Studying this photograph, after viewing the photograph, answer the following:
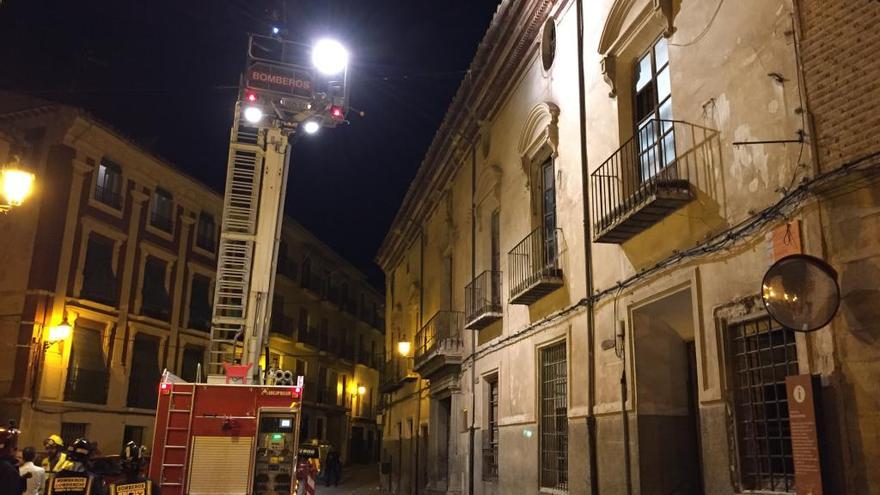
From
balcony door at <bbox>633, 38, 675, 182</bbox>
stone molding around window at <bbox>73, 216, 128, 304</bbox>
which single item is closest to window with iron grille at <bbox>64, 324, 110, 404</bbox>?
stone molding around window at <bbox>73, 216, 128, 304</bbox>

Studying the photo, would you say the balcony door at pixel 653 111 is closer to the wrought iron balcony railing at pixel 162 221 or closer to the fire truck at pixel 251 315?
the fire truck at pixel 251 315

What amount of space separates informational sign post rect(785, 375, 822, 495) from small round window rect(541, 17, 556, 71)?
8.64 m

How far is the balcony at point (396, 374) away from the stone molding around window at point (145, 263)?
31.5 ft

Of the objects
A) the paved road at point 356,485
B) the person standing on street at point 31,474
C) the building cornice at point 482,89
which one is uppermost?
the building cornice at point 482,89

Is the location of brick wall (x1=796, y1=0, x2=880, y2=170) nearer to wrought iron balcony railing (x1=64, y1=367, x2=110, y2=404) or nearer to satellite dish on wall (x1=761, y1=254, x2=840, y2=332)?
satellite dish on wall (x1=761, y1=254, x2=840, y2=332)

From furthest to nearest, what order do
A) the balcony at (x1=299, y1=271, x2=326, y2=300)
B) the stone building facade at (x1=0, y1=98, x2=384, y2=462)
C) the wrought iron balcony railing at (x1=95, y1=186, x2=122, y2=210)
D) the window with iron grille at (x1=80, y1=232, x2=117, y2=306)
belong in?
1. the balcony at (x1=299, y1=271, x2=326, y2=300)
2. the wrought iron balcony railing at (x1=95, y1=186, x2=122, y2=210)
3. the window with iron grille at (x1=80, y1=232, x2=117, y2=306)
4. the stone building facade at (x1=0, y1=98, x2=384, y2=462)

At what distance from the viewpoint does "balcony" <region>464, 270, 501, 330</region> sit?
15.6 meters

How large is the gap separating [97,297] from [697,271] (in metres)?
23.6

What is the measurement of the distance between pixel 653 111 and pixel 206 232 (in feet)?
90.5

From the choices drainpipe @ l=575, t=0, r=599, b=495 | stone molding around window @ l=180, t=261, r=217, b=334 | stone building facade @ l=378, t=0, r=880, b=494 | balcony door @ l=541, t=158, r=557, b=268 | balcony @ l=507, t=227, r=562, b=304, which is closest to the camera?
stone building facade @ l=378, t=0, r=880, b=494

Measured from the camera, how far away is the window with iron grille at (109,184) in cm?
2662

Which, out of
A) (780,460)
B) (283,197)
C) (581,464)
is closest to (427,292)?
(283,197)

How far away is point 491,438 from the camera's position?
52.0 ft

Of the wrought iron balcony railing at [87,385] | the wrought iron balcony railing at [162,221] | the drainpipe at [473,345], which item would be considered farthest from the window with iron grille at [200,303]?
the drainpipe at [473,345]
